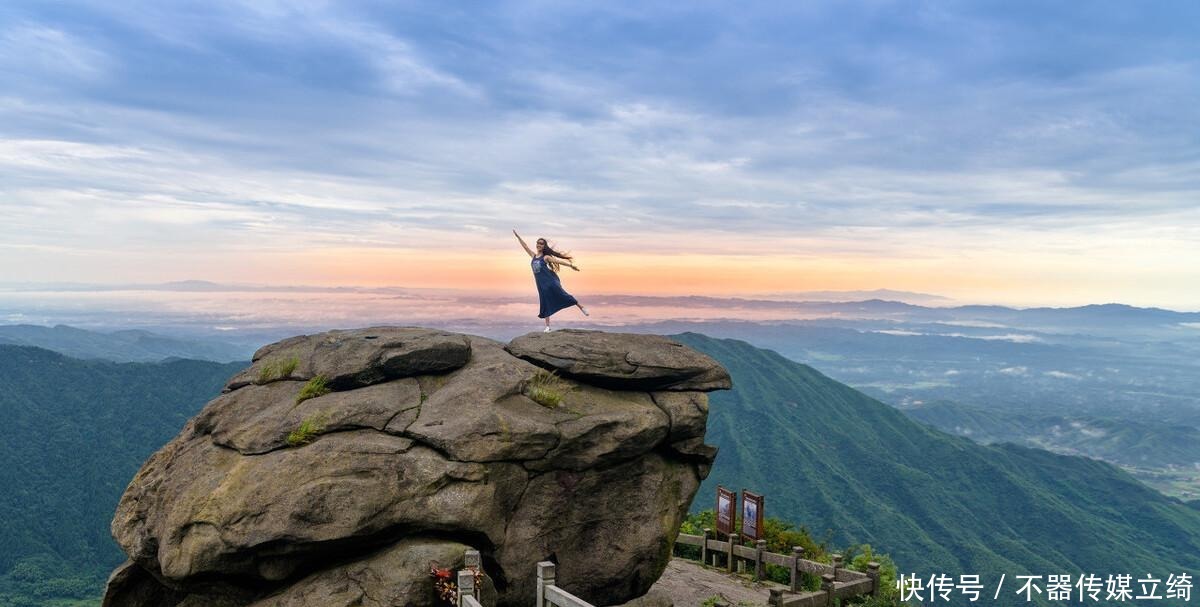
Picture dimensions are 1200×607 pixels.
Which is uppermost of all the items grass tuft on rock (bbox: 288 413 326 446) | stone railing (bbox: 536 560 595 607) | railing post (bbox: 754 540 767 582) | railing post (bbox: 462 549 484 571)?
grass tuft on rock (bbox: 288 413 326 446)

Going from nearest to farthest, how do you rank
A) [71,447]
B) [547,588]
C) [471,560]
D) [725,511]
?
[471,560] → [547,588] → [725,511] → [71,447]

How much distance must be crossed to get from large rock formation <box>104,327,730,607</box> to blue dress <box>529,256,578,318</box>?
1809 millimetres

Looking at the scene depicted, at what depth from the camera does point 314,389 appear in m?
17.6

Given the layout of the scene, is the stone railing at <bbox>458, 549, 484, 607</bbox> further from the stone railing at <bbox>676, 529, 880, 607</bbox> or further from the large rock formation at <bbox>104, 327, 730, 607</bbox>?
the stone railing at <bbox>676, 529, 880, 607</bbox>

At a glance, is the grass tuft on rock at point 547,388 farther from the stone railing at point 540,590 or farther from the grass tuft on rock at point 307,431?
the grass tuft on rock at point 307,431

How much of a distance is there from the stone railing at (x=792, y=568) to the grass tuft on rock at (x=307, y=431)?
39.2 feet

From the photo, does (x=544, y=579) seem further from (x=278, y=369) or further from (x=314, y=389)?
(x=278, y=369)

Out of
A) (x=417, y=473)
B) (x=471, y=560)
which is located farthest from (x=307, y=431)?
(x=471, y=560)

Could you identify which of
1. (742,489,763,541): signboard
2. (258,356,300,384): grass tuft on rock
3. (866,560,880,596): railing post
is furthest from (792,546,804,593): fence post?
(258,356,300,384): grass tuft on rock

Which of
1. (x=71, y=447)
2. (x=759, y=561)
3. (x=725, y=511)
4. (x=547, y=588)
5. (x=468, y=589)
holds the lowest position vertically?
(x=71, y=447)

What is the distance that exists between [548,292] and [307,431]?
331 inches

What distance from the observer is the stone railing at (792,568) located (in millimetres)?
21375

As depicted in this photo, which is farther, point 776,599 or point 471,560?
point 776,599

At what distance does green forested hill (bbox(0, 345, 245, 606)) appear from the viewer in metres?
108
